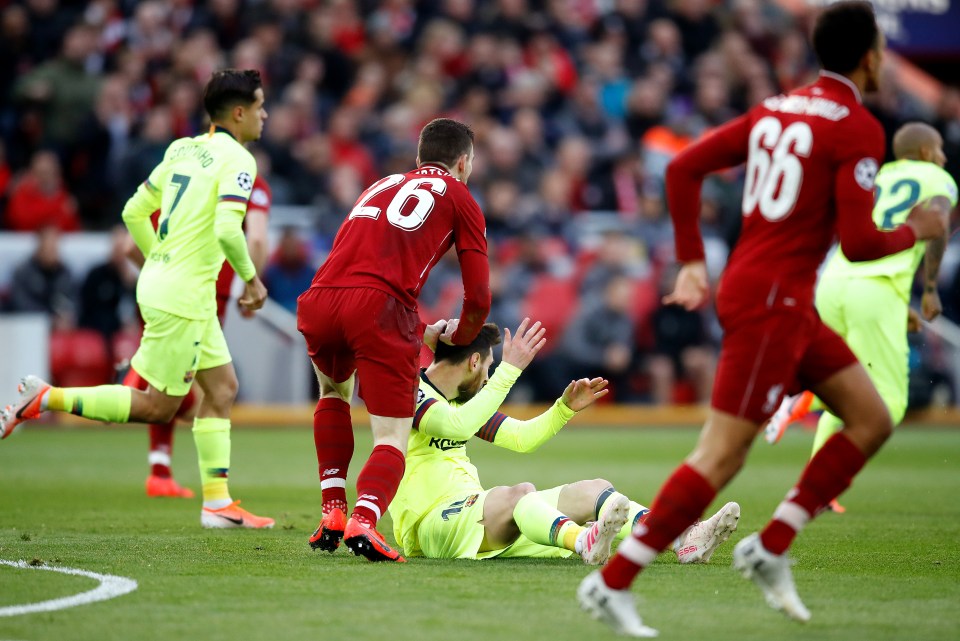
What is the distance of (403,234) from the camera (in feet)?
21.0

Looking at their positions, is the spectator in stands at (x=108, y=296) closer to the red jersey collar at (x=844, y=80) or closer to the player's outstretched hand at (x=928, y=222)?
the red jersey collar at (x=844, y=80)

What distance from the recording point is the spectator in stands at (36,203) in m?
16.2

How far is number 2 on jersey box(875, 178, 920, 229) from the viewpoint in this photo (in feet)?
28.6

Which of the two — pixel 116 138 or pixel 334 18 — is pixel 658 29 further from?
pixel 116 138

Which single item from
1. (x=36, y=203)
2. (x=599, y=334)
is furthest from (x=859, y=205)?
(x=36, y=203)

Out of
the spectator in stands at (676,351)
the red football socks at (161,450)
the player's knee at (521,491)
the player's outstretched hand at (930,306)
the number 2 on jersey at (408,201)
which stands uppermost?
the number 2 on jersey at (408,201)

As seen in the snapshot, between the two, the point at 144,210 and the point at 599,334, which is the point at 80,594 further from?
the point at 599,334

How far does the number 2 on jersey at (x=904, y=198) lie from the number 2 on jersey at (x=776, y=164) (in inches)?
162

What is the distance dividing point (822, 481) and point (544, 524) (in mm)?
1408

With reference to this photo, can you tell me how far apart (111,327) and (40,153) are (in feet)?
8.08

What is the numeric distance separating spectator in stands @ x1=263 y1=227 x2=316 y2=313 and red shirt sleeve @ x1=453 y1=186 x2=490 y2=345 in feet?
31.8

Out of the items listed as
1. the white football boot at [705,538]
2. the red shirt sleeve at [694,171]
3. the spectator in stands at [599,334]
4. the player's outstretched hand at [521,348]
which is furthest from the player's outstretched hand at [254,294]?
the spectator in stands at [599,334]

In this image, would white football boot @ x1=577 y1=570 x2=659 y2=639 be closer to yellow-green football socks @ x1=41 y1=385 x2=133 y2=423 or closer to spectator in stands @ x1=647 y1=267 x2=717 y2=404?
yellow-green football socks @ x1=41 y1=385 x2=133 y2=423

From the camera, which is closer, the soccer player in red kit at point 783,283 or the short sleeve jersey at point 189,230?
the soccer player in red kit at point 783,283
